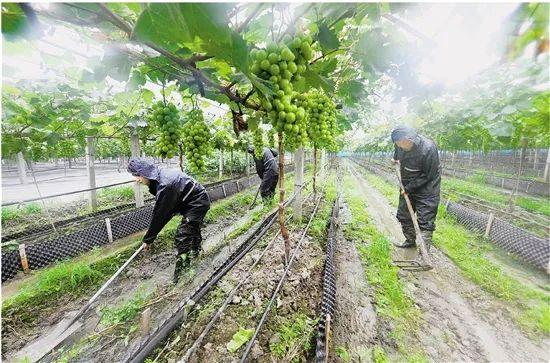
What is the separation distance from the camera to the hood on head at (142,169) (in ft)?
14.1

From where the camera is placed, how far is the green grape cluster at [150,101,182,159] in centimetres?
272

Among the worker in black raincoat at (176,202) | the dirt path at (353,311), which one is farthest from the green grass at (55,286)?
the dirt path at (353,311)

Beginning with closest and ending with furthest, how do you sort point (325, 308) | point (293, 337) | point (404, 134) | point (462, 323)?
1. point (293, 337)
2. point (325, 308)
3. point (462, 323)
4. point (404, 134)

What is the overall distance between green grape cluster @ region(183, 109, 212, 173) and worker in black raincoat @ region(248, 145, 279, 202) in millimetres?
5424

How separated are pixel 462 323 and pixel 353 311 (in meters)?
1.38

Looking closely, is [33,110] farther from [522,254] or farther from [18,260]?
[522,254]

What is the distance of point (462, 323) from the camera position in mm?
3512

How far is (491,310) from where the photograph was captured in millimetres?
3797

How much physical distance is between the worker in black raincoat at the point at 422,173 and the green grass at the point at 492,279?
950mm

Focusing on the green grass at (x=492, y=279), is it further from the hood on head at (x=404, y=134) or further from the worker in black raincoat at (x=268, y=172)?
the worker in black raincoat at (x=268, y=172)

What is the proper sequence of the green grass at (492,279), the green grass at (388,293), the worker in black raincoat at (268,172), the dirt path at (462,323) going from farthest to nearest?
the worker in black raincoat at (268,172)
the green grass at (492,279)
the green grass at (388,293)
the dirt path at (462,323)

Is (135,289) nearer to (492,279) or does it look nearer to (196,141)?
(196,141)

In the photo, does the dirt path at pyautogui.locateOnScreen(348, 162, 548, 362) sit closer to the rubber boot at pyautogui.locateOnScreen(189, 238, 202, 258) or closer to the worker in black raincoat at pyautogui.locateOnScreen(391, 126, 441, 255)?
the worker in black raincoat at pyautogui.locateOnScreen(391, 126, 441, 255)

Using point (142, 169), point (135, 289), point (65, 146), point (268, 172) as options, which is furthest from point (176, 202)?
point (65, 146)
